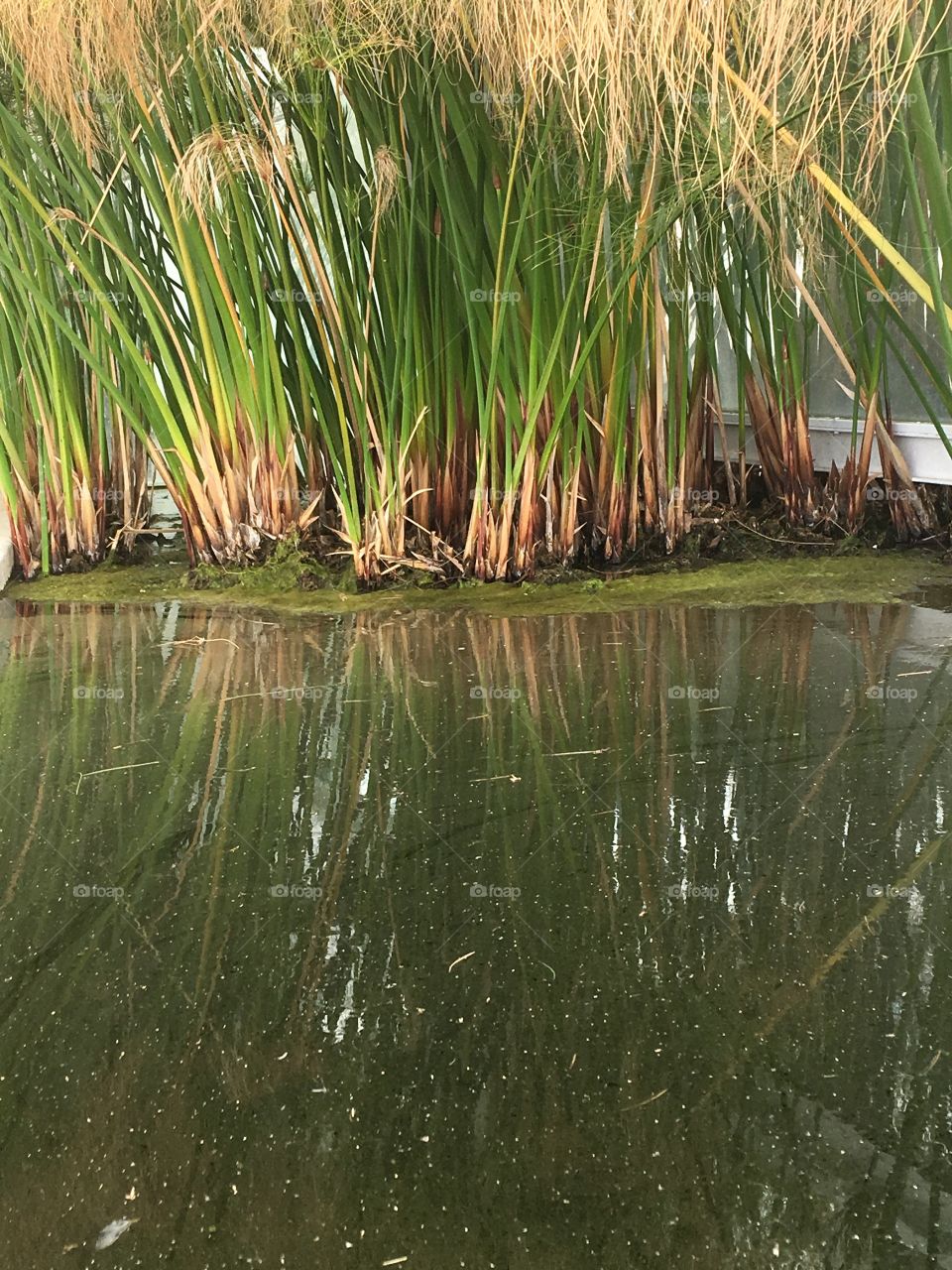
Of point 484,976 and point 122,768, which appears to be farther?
point 122,768

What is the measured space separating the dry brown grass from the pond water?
0.94 meters

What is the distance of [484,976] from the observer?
108 cm

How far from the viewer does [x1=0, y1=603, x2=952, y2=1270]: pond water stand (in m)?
0.80

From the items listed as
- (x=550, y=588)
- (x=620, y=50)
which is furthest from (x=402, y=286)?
(x=620, y=50)

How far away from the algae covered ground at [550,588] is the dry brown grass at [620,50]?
912 millimetres

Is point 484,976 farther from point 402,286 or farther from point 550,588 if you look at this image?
point 402,286

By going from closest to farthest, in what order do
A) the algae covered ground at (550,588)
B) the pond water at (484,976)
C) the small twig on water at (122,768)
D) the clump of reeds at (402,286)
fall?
the pond water at (484,976) < the small twig on water at (122,768) < the clump of reeds at (402,286) < the algae covered ground at (550,588)

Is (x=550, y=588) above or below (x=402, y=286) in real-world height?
below

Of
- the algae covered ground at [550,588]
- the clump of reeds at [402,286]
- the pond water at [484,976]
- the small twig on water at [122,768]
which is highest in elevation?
the clump of reeds at [402,286]

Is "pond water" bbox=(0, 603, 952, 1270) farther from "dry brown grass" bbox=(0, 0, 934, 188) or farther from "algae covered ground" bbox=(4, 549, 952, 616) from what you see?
"dry brown grass" bbox=(0, 0, 934, 188)

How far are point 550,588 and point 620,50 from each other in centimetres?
121

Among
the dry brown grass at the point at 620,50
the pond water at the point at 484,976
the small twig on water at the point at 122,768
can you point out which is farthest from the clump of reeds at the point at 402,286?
the small twig on water at the point at 122,768

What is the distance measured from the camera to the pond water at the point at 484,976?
31.6 inches

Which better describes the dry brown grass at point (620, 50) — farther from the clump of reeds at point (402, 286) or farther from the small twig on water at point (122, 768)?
the small twig on water at point (122, 768)
